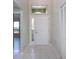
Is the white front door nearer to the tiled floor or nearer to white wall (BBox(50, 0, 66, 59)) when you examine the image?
the tiled floor

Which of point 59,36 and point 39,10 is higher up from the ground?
point 39,10

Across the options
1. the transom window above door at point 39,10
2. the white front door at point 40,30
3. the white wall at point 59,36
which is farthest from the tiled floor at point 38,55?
the transom window above door at point 39,10

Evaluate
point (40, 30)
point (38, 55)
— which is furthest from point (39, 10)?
point (38, 55)

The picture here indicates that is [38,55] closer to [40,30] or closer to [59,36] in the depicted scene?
[59,36]

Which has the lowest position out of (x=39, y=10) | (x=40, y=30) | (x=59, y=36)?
(x=59, y=36)

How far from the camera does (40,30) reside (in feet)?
32.9

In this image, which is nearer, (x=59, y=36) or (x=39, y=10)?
(x=59, y=36)

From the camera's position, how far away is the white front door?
991 centimetres

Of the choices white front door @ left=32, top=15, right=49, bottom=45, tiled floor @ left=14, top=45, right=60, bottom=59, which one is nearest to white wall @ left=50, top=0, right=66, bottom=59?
tiled floor @ left=14, top=45, right=60, bottom=59

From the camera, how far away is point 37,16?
991 cm

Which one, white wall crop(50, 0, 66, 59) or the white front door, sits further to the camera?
the white front door
